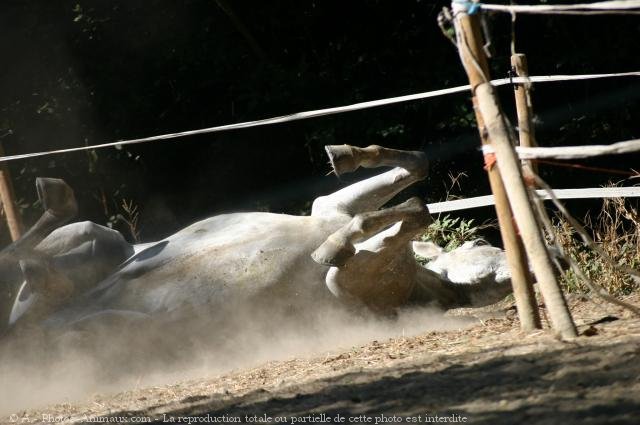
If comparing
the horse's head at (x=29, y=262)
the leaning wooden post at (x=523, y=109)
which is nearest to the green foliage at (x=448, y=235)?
the leaning wooden post at (x=523, y=109)

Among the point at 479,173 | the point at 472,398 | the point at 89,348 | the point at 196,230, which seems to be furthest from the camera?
the point at 479,173

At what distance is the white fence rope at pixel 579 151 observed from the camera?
12.7 ft

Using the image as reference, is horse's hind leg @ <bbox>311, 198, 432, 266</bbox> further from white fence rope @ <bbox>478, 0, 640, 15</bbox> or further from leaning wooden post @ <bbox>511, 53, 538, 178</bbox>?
white fence rope @ <bbox>478, 0, 640, 15</bbox>

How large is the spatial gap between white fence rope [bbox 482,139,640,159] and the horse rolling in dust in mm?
1292

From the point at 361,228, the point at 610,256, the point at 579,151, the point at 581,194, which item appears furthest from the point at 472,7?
the point at 581,194

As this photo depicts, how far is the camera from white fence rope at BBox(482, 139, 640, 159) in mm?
3885

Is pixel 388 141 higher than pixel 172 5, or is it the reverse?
pixel 172 5

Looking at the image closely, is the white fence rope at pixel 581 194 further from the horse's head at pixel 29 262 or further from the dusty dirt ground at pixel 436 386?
the horse's head at pixel 29 262

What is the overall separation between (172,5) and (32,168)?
7.51 feet

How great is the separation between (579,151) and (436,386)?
1.16 metres

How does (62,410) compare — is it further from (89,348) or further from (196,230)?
(196,230)

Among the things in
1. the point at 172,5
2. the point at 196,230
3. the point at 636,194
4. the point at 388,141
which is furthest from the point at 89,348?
the point at 172,5

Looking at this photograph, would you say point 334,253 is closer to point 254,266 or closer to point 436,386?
point 254,266

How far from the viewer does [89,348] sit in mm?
5523
